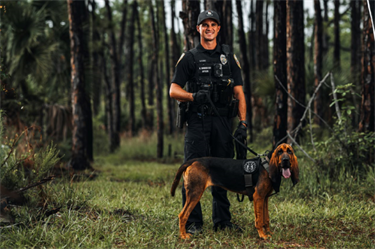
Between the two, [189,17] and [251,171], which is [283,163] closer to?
[251,171]

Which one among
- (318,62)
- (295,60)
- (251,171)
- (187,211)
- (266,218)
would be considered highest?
(318,62)

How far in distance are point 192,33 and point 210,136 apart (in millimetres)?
3390

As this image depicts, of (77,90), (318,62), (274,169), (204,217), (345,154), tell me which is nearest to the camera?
(274,169)

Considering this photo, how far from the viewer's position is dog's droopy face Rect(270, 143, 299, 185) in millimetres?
3777

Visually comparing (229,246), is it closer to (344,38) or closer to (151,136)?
(151,136)

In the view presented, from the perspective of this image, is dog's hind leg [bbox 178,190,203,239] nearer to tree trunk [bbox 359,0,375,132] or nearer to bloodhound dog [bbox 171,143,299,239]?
bloodhound dog [bbox 171,143,299,239]

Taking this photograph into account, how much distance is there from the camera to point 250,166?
4.09m

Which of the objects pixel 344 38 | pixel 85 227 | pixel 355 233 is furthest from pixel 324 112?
pixel 344 38

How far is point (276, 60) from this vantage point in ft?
29.5

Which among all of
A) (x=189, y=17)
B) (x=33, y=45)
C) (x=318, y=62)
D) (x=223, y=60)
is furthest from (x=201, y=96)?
(x=318, y=62)

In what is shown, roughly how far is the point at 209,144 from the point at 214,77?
0.77m

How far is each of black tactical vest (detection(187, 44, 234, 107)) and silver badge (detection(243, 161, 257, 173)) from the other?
0.77m

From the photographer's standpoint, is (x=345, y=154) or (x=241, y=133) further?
(x=345, y=154)

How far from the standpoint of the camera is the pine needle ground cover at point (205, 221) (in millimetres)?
3908
